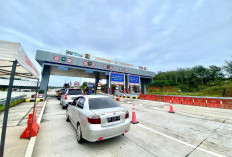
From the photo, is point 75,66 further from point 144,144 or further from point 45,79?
point 144,144

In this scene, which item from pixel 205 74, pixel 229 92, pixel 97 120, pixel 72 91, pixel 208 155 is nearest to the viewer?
pixel 208 155

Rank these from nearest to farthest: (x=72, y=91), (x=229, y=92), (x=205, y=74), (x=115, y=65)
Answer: (x=72, y=91)
(x=115, y=65)
(x=229, y=92)
(x=205, y=74)

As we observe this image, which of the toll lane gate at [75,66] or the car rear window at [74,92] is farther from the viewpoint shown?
the toll lane gate at [75,66]

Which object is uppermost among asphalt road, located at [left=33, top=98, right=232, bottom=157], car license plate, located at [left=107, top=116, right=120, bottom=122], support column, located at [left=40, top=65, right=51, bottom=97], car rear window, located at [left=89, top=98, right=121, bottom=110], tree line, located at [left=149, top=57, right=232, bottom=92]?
tree line, located at [left=149, top=57, right=232, bottom=92]

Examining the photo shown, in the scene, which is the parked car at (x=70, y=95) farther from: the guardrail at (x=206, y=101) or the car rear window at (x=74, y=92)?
the guardrail at (x=206, y=101)

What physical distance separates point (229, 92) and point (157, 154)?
35765 mm

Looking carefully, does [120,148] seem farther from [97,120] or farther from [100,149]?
[97,120]

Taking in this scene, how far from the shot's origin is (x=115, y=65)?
75.1 ft

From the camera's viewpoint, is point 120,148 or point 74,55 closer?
point 120,148

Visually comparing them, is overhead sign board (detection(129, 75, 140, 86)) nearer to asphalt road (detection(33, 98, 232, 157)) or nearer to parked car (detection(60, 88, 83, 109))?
parked car (detection(60, 88, 83, 109))

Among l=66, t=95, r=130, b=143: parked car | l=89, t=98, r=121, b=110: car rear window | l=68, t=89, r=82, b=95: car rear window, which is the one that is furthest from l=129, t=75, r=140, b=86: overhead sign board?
l=66, t=95, r=130, b=143: parked car

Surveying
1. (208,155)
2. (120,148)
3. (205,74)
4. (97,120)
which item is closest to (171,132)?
(208,155)

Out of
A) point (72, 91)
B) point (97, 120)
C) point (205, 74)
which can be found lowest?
point (97, 120)

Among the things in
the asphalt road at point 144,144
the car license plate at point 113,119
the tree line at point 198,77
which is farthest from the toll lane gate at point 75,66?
the tree line at point 198,77
